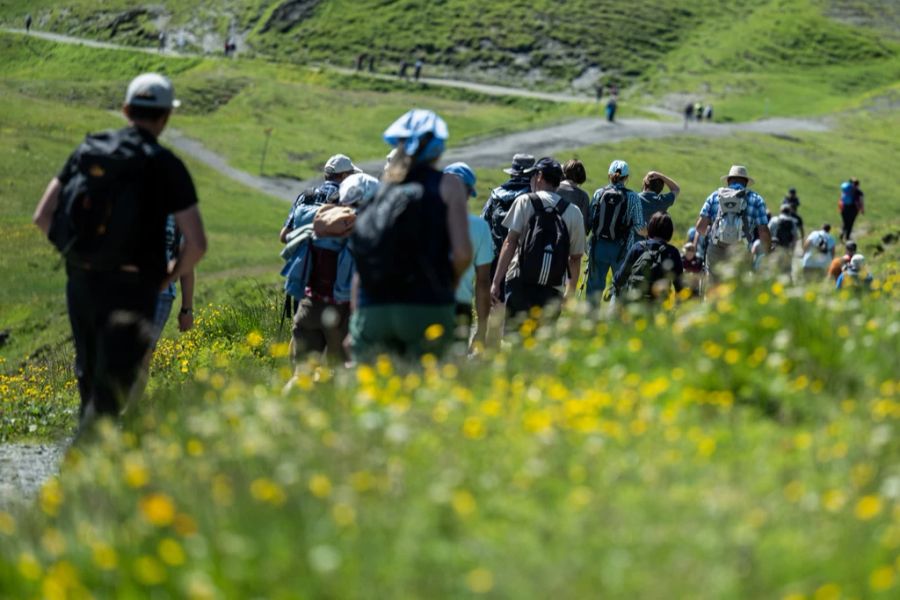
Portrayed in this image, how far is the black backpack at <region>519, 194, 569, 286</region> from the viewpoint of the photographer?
10.9 meters

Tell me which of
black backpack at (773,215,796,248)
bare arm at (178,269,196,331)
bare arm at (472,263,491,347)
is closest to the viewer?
bare arm at (178,269,196,331)

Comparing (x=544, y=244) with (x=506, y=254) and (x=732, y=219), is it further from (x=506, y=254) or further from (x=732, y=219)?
(x=732, y=219)

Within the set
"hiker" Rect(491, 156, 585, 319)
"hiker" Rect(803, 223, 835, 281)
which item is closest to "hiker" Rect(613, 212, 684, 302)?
"hiker" Rect(491, 156, 585, 319)

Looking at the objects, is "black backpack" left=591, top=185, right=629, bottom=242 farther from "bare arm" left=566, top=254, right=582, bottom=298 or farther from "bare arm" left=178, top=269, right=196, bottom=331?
"bare arm" left=178, top=269, right=196, bottom=331

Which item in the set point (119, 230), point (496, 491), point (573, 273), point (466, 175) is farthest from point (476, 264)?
point (496, 491)

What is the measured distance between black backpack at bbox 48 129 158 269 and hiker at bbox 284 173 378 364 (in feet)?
8.13

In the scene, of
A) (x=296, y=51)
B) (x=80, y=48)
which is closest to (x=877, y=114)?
(x=296, y=51)

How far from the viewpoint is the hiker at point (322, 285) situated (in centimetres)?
964

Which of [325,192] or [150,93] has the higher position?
[150,93]

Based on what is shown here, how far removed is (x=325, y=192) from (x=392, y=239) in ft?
12.3

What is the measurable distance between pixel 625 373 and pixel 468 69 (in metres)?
81.9

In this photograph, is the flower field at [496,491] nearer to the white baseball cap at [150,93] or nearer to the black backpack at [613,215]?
the white baseball cap at [150,93]

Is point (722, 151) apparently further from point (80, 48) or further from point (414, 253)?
point (80, 48)

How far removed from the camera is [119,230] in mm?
6984
